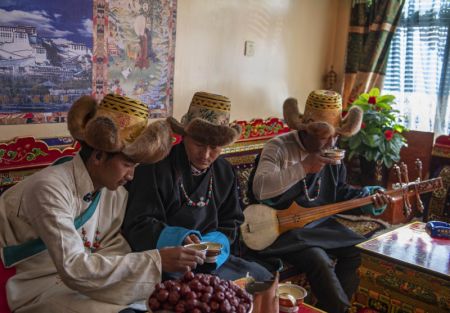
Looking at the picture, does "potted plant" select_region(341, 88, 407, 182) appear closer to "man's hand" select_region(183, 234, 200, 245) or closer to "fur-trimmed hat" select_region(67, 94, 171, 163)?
"man's hand" select_region(183, 234, 200, 245)

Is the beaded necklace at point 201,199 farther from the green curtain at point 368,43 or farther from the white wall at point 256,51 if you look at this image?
the green curtain at point 368,43

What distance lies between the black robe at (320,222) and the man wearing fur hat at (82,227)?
1.03m

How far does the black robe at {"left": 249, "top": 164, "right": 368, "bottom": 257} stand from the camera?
2.49 m

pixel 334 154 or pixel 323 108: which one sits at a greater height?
pixel 323 108

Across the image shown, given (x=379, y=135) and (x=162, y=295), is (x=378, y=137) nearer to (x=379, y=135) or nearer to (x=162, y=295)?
(x=379, y=135)

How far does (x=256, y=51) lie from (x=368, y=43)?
112cm

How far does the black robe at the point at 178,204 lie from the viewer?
186 centimetres

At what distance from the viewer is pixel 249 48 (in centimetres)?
342

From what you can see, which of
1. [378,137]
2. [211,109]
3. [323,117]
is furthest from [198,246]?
[378,137]

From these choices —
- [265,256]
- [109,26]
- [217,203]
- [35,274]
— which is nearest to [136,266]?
[35,274]

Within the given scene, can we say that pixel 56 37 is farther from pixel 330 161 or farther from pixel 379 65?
pixel 379 65

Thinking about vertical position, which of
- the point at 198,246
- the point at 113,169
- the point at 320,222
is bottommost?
the point at 320,222

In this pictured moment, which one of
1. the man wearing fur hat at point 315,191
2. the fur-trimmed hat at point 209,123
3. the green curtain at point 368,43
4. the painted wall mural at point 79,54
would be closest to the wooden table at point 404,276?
the man wearing fur hat at point 315,191

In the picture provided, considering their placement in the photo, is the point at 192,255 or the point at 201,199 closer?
the point at 192,255
